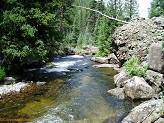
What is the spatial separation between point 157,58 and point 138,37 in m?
8.79

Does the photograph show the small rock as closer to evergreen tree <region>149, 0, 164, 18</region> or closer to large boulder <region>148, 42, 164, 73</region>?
large boulder <region>148, 42, 164, 73</region>

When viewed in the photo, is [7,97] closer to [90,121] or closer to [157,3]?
[90,121]

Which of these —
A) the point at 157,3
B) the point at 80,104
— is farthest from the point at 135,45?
the point at 157,3

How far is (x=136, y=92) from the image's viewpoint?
15445mm

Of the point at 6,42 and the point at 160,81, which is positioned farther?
the point at 6,42

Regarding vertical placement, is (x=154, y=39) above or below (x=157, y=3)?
below

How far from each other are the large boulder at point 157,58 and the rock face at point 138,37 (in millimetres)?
4843

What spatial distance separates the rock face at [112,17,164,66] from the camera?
22822 mm

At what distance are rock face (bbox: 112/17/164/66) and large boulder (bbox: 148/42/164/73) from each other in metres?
4.84

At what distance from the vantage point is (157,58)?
54.8 feet

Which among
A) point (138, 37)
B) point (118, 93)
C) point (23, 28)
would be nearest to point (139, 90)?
point (118, 93)

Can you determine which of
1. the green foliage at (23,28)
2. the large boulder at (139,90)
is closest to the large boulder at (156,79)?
the large boulder at (139,90)

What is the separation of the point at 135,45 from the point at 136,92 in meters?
9.68

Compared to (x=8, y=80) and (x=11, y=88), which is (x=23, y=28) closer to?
(x=8, y=80)
